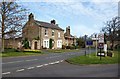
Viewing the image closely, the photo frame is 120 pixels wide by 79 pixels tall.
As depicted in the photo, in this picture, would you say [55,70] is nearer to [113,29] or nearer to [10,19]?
[10,19]

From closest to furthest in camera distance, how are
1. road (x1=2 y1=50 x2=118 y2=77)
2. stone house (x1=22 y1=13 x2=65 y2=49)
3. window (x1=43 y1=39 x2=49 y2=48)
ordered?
1. road (x1=2 y1=50 x2=118 y2=77)
2. stone house (x1=22 y1=13 x2=65 y2=49)
3. window (x1=43 y1=39 x2=49 y2=48)

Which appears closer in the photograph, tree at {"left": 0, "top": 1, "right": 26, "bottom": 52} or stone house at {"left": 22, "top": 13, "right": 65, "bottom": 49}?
tree at {"left": 0, "top": 1, "right": 26, "bottom": 52}

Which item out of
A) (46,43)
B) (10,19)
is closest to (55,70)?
(10,19)

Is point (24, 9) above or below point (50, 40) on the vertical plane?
above

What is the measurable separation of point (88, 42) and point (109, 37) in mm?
54283

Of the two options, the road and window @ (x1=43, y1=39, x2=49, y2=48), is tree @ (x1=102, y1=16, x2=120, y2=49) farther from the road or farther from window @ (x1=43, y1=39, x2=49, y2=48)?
the road

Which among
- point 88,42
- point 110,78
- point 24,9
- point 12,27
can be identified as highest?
point 24,9

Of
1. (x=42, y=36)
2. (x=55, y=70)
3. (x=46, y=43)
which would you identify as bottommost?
(x=55, y=70)

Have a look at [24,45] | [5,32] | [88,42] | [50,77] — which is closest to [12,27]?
[5,32]

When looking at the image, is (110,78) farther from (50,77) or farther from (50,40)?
(50,40)

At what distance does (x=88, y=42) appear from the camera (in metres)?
29.9

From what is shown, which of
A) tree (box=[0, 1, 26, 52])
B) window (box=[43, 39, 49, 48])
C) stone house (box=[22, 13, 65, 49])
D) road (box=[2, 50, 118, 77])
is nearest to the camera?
road (box=[2, 50, 118, 77])

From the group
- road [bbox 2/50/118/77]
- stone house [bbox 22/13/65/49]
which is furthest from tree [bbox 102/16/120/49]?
road [bbox 2/50/118/77]

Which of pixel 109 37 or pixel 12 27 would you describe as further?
pixel 109 37
